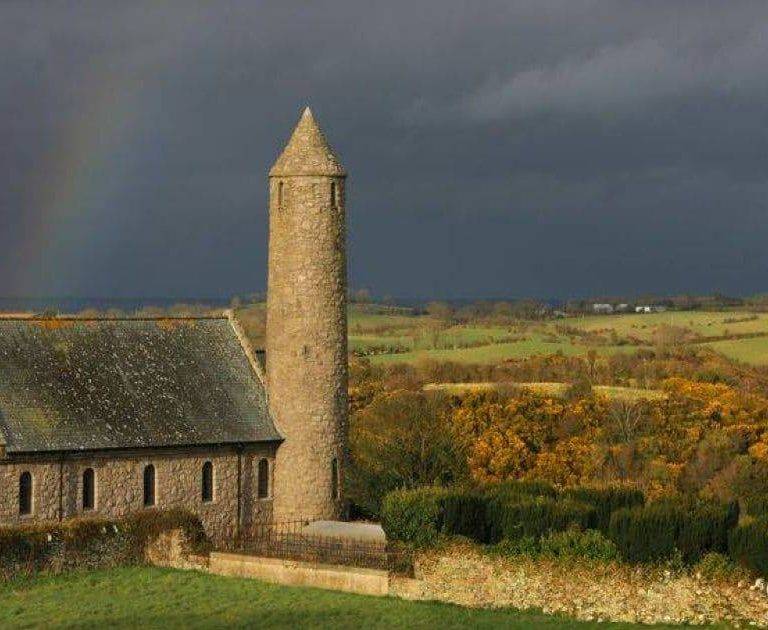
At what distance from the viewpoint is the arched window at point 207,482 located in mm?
49750

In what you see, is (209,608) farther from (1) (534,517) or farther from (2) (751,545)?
(2) (751,545)

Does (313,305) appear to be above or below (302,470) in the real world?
above

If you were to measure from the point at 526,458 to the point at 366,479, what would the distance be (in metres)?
15.0

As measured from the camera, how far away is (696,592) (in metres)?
35.4

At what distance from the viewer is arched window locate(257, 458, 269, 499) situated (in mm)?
50906

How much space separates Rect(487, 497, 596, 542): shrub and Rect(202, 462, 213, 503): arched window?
37.2ft

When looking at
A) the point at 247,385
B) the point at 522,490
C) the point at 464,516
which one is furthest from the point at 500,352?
the point at 464,516

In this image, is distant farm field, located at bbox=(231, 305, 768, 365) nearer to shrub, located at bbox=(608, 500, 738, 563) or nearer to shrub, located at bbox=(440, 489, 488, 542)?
shrub, located at bbox=(440, 489, 488, 542)

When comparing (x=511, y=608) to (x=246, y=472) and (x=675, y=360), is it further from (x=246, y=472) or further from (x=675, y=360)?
(x=675, y=360)

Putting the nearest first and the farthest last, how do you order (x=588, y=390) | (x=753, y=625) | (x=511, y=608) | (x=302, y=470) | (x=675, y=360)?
(x=753, y=625)
(x=511, y=608)
(x=302, y=470)
(x=588, y=390)
(x=675, y=360)

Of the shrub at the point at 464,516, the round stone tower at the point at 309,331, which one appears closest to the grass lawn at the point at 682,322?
the round stone tower at the point at 309,331

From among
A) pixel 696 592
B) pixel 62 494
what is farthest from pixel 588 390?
pixel 696 592

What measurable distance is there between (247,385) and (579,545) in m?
17.0

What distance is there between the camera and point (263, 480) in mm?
51062
